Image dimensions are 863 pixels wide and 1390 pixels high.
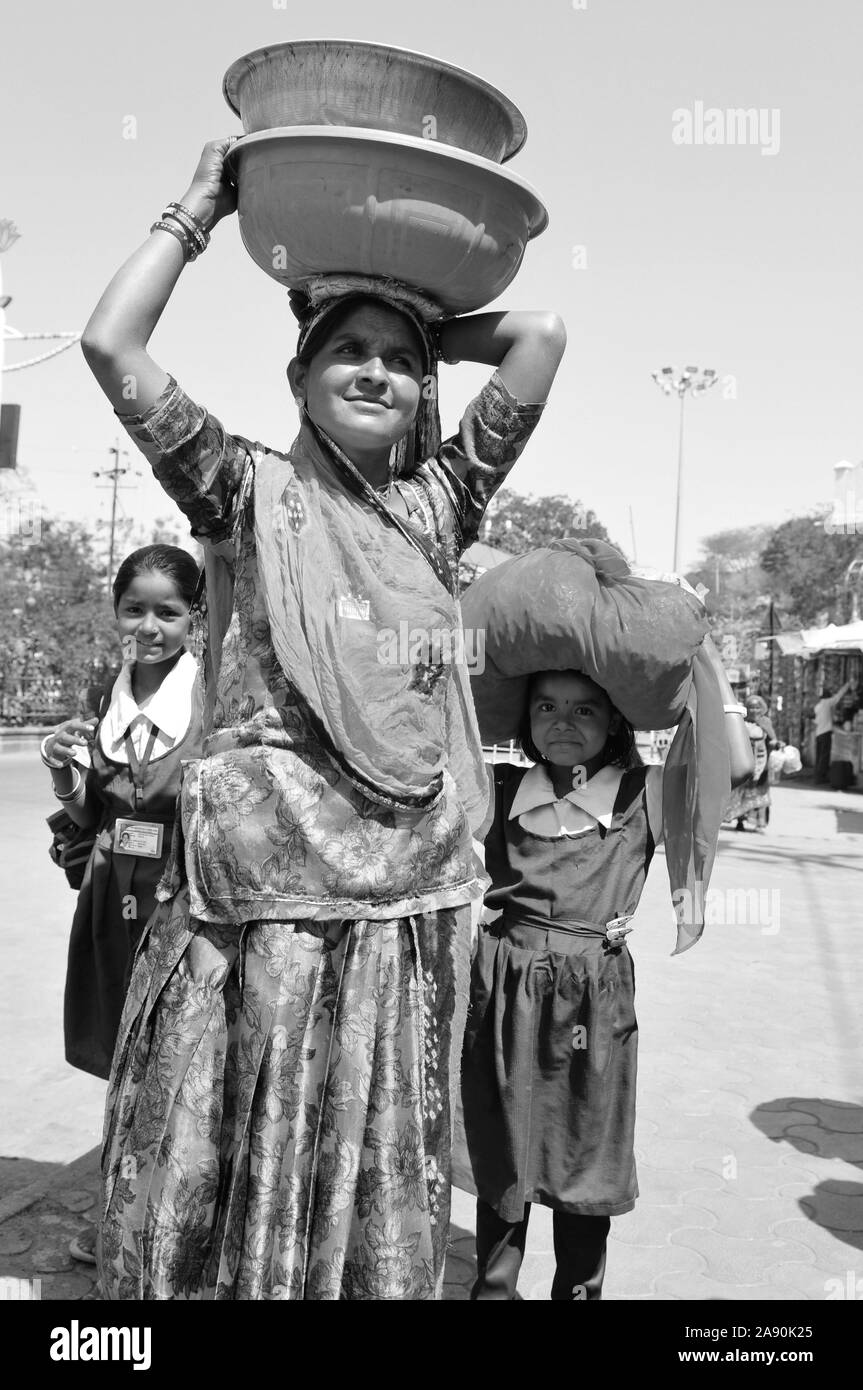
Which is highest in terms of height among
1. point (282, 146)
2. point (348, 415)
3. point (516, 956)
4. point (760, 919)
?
point (282, 146)

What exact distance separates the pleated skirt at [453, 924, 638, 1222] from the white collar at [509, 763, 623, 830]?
0.29 metres

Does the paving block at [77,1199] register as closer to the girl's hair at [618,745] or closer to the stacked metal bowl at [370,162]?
the girl's hair at [618,745]

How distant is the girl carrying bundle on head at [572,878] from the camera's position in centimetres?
252

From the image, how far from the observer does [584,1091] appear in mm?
2541

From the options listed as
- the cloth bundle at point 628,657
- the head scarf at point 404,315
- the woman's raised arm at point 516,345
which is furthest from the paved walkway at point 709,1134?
the woman's raised arm at point 516,345

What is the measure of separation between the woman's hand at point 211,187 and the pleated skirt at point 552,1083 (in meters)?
1.64

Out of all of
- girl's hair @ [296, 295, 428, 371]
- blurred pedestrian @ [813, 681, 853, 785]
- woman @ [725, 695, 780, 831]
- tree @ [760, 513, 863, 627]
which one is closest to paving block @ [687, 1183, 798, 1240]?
girl's hair @ [296, 295, 428, 371]

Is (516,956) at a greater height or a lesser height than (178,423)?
lesser

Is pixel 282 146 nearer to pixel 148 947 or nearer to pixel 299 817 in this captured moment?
pixel 299 817

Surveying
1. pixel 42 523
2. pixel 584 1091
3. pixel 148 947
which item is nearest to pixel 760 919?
pixel 584 1091

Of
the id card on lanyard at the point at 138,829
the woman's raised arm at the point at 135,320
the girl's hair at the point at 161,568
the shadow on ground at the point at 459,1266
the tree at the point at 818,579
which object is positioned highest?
the tree at the point at 818,579

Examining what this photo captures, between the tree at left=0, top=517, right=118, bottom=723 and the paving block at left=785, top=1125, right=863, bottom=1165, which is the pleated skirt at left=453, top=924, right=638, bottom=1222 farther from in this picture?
the tree at left=0, top=517, right=118, bottom=723

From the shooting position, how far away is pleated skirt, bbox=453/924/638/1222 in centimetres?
252
